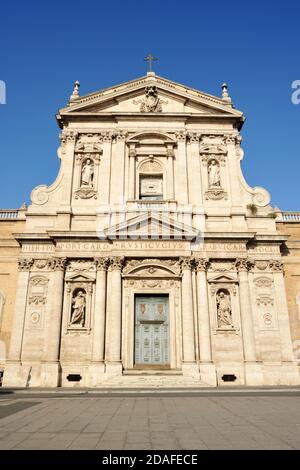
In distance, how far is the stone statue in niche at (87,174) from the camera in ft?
69.1

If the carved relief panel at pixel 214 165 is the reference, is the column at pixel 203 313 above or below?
below

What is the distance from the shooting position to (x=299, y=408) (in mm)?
9297

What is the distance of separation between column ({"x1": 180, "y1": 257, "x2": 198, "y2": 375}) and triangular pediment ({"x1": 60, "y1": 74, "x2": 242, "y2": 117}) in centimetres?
968

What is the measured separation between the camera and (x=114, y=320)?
58.4ft

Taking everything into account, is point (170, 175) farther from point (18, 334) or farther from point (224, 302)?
point (18, 334)

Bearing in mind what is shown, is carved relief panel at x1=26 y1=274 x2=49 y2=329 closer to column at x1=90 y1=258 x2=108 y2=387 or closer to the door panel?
Result: column at x1=90 y1=258 x2=108 y2=387

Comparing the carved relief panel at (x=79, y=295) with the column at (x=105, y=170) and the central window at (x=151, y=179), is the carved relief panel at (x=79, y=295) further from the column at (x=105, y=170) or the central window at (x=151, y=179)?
the central window at (x=151, y=179)

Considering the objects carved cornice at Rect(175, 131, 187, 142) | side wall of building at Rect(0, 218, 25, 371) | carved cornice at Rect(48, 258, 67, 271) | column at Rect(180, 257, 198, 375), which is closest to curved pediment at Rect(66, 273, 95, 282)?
carved cornice at Rect(48, 258, 67, 271)

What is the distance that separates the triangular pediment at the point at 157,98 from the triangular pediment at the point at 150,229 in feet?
23.7

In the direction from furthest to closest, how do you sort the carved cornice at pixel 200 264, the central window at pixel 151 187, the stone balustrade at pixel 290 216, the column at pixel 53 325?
the central window at pixel 151 187, the stone balustrade at pixel 290 216, the carved cornice at pixel 200 264, the column at pixel 53 325

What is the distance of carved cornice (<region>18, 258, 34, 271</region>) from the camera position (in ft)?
62.3

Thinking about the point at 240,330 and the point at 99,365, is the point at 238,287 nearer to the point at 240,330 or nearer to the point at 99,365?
the point at 240,330

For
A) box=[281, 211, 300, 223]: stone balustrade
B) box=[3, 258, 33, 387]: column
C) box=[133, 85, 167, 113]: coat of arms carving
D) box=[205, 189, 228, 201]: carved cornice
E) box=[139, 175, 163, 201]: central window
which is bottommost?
box=[3, 258, 33, 387]: column

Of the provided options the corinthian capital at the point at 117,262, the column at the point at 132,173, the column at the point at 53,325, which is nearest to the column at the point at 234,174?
the column at the point at 132,173
